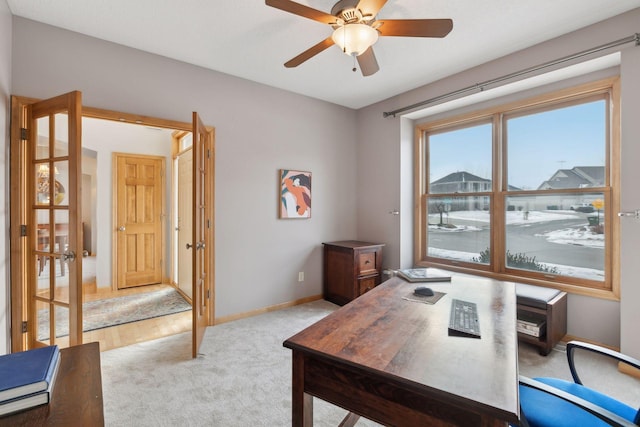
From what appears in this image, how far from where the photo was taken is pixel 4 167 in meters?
2.16

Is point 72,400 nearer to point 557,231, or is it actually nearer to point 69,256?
point 69,256

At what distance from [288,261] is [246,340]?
1.19 m

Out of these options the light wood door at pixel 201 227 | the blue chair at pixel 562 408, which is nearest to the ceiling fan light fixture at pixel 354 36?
the light wood door at pixel 201 227

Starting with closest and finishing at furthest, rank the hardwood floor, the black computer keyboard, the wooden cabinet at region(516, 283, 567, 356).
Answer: the black computer keyboard → the wooden cabinet at region(516, 283, 567, 356) → the hardwood floor

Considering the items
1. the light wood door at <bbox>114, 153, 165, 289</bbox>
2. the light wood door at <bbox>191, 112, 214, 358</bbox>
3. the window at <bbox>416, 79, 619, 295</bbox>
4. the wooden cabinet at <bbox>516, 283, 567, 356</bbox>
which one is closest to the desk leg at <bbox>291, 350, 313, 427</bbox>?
the light wood door at <bbox>191, 112, 214, 358</bbox>

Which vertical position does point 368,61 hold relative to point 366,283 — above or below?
above

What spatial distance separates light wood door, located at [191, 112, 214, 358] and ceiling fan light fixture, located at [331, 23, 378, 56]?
1.36 metres

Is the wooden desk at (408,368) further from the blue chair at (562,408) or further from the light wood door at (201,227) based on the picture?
the light wood door at (201,227)

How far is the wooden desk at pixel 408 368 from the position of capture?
0.88 m

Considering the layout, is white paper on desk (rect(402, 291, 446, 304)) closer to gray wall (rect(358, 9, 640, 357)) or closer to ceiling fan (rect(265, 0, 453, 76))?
ceiling fan (rect(265, 0, 453, 76))

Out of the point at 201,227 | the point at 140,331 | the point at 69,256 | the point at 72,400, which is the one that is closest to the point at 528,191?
the point at 201,227

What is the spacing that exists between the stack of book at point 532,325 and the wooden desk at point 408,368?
1446 millimetres

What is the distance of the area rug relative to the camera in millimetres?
3250

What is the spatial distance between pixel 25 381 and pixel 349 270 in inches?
126
